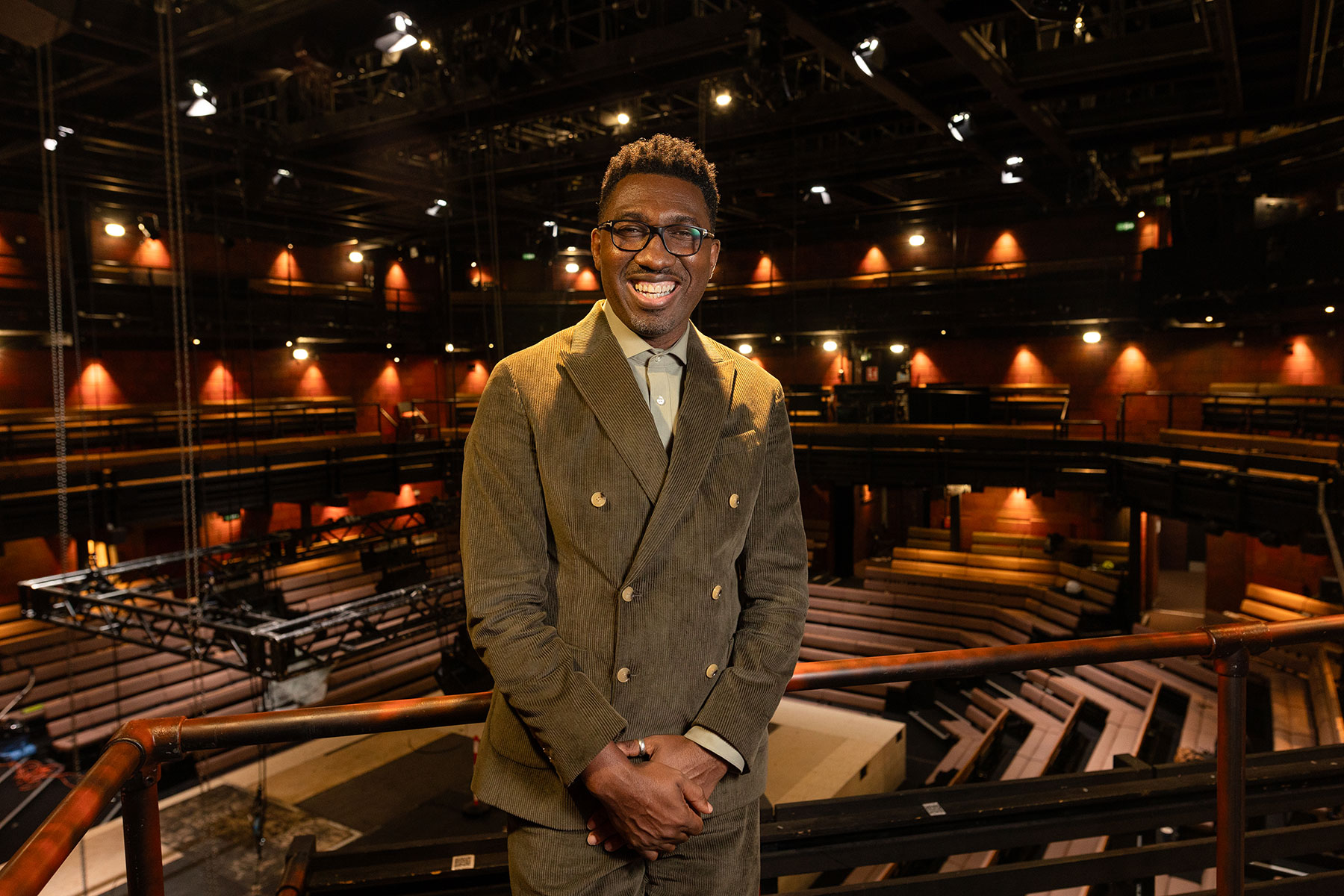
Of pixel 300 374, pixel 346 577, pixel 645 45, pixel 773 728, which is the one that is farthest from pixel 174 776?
pixel 645 45

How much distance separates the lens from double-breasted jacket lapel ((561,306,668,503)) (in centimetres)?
124

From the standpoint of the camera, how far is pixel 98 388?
571 inches

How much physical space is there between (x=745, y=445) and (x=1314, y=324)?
15.7 meters

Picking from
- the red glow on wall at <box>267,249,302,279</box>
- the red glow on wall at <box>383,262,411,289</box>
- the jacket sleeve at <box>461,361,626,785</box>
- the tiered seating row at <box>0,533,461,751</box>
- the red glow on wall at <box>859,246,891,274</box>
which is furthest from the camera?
the red glow on wall at <box>383,262,411,289</box>

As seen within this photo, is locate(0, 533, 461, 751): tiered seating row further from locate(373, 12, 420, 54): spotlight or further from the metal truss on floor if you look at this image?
locate(373, 12, 420, 54): spotlight

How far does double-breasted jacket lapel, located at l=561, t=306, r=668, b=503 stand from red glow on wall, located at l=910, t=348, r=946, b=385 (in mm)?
17554

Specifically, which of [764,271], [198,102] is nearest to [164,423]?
[198,102]

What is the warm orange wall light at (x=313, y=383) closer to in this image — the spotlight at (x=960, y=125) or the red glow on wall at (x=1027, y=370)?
the spotlight at (x=960, y=125)

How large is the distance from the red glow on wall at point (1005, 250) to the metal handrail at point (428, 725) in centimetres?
1674

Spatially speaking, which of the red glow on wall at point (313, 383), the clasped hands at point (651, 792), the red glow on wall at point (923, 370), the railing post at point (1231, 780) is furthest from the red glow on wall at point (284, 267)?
the railing post at point (1231, 780)

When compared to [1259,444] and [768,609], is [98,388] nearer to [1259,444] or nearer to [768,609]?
[768,609]

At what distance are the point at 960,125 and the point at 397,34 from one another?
574 cm

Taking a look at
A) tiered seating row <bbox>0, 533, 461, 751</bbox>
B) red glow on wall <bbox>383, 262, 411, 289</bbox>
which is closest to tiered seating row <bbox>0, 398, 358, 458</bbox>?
tiered seating row <bbox>0, 533, 461, 751</bbox>

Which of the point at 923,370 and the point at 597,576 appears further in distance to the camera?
the point at 923,370
